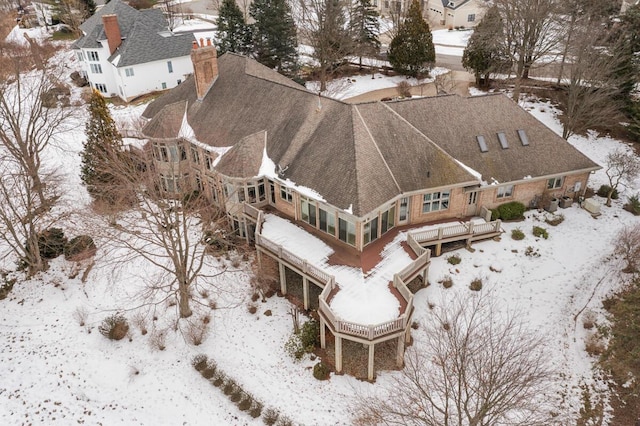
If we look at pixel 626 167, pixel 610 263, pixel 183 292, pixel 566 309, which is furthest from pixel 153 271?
pixel 626 167

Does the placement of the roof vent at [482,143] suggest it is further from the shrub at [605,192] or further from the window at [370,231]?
the shrub at [605,192]

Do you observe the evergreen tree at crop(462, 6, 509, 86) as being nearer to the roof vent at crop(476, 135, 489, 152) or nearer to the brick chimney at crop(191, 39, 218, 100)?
the roof vent at crop(476, 135, 489, 152)

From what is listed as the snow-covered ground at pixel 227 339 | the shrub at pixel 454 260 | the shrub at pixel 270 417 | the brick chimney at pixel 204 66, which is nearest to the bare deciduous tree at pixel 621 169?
the snow-covered ground at pixel 227 339

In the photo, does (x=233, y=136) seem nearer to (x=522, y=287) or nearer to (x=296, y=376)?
(x=296, y=376)

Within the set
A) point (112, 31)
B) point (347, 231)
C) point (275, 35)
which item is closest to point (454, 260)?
point (347, 231)

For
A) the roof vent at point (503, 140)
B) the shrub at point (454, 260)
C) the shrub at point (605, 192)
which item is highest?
the roof vent at point (503, 140)

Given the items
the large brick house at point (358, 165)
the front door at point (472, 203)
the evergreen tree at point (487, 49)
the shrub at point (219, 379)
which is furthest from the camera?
the evergreen tree at point (487, 49)
